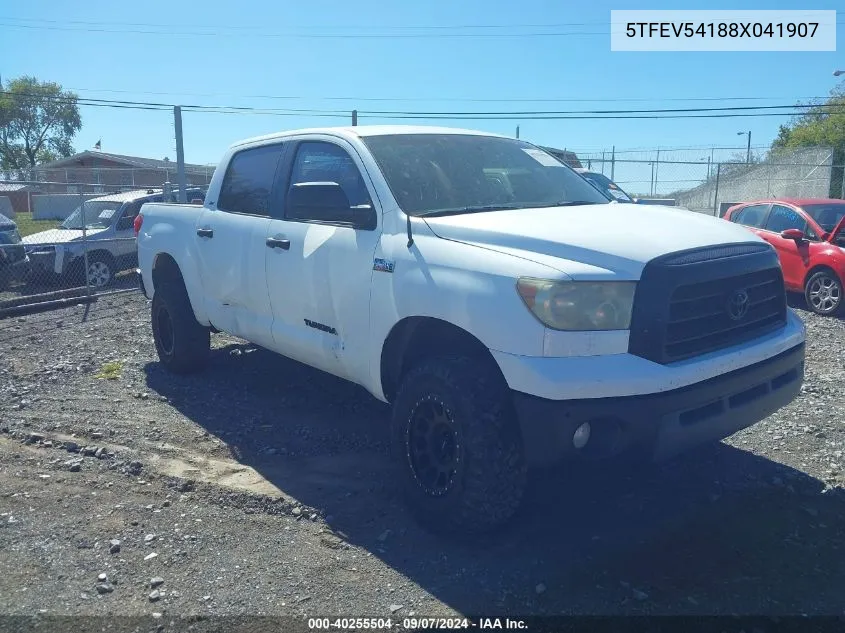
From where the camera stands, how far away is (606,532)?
368 centimetres

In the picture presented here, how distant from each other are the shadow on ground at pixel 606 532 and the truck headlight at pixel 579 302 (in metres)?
1.13

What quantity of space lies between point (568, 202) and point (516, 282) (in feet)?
4.81

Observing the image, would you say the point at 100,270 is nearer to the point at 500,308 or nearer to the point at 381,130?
the point at 381,130

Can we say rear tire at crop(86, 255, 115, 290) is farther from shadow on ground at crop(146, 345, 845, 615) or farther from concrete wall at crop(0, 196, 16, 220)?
shadow on ground at crop(146, 345, 845, 615)

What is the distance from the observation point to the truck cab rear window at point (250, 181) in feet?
17.0

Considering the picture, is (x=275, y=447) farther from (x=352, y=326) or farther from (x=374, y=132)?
(x=374, y=132)

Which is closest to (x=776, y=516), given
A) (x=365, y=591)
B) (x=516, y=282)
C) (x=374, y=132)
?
(x=516, y=282)

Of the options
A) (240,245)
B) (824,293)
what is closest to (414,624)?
(240,245)

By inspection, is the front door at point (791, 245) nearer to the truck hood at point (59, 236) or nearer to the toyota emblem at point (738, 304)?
the toyota emblem at point (738, 304)

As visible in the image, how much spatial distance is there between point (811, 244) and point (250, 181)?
7.80 meters

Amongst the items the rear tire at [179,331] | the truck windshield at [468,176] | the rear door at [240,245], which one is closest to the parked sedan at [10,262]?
the rear tire at [179,331]

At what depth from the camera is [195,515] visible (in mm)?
3973

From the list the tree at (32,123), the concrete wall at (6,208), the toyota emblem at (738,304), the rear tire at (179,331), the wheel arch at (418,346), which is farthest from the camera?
the tree at (32,123)

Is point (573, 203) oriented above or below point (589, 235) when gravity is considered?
above
